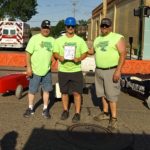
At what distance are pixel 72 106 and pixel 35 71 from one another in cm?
177

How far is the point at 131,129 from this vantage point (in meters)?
7.38

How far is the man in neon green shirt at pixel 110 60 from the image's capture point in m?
7.21

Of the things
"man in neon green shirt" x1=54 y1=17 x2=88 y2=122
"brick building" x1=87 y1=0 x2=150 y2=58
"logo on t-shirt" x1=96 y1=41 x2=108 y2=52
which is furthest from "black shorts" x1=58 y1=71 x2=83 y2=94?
"brick building" x1=87 y1=0 x2=150 y2=58

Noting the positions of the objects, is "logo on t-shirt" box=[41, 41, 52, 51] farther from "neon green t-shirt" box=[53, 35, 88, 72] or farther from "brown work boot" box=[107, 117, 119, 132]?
"brown work boot" box=[107, 117, 119, 132]

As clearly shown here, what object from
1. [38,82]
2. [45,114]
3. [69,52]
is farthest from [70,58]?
[45,114]

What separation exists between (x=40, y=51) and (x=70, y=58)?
0.58 meters

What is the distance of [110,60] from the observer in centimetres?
731

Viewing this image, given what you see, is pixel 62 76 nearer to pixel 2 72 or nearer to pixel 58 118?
pixel 58 118

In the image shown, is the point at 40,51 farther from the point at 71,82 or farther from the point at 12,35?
the point at 12,35

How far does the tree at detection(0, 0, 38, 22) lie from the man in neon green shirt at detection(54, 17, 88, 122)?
196ft

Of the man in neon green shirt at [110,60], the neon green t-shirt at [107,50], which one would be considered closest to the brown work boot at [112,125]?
the man in neon green shirt at [110,60]

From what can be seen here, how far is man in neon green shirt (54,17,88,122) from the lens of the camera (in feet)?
24.7

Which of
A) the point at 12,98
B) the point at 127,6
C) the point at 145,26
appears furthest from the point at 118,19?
the point at 12,98

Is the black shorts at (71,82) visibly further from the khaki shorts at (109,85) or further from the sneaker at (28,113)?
the sneaker at (28,113)
